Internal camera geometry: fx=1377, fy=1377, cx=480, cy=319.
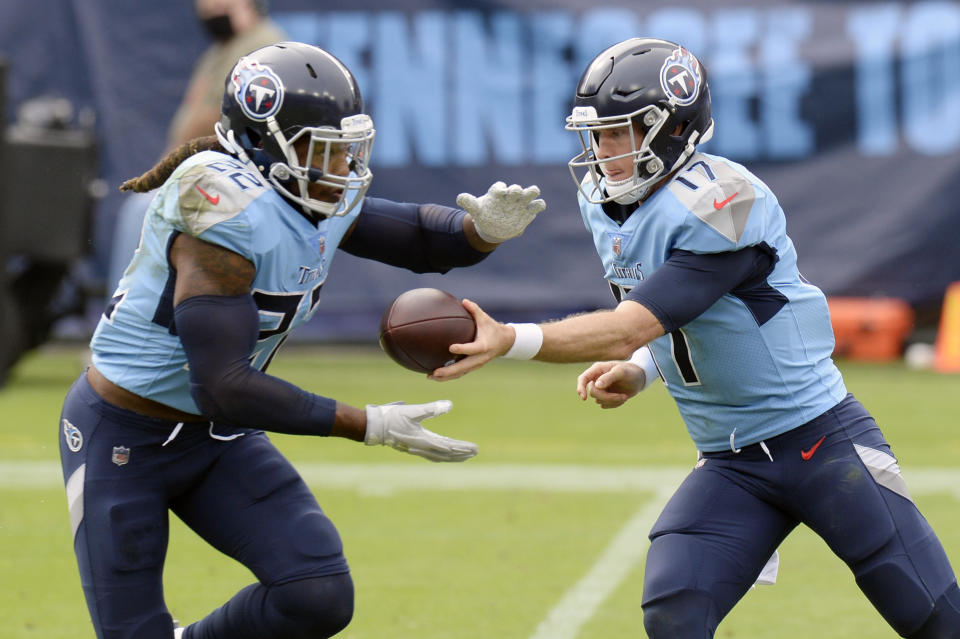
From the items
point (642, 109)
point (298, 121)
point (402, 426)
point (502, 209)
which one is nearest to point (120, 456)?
point (402, 426)

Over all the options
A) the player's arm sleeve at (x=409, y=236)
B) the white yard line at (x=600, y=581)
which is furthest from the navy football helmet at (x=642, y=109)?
the white yard line at (x=600, y=581)

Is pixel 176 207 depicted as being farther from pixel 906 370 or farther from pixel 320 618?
pixel 906 370

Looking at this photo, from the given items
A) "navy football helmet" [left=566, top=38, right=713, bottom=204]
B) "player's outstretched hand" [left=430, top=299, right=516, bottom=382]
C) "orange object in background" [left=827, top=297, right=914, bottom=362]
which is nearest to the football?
"player's outstretched hand" [left=430, top=299, right=516, bottom=382]

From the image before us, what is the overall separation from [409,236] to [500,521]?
2.24m

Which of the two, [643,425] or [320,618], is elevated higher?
[320,618]

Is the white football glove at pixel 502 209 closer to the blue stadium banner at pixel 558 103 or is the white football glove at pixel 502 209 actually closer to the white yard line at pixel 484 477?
the white yard line at pixel 484 477

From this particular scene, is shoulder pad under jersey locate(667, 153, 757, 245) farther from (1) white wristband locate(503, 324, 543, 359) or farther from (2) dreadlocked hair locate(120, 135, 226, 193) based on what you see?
(2) dreadlocked hair locate(120, 135, 226, 193)

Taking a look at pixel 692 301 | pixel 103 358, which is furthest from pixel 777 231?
pixel 103 358

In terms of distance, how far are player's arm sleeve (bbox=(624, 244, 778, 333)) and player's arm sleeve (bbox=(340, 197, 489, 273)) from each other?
716 mm

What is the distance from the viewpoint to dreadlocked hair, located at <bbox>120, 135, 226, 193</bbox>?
3.32 meters

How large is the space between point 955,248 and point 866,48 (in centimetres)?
160

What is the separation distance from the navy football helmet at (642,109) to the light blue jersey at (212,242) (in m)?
0.66

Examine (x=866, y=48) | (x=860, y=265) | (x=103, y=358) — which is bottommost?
(x=860, y=265)

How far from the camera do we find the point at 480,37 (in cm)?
1038
